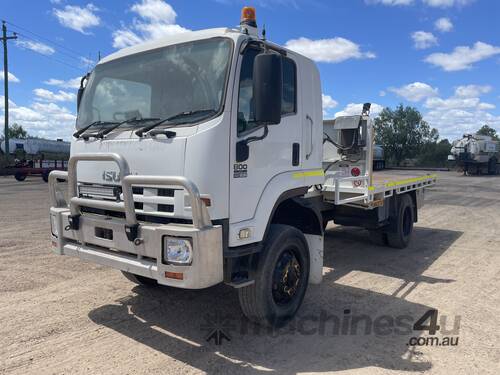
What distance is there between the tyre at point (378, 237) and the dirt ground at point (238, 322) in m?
0.73

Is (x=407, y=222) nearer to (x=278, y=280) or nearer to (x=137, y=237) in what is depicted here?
(x=278, y=280)

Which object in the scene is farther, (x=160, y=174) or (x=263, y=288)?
(x=263, y=288)

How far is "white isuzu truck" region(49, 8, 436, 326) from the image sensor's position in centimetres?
320

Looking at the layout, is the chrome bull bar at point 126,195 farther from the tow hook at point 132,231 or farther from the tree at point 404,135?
the tree at point 404,135

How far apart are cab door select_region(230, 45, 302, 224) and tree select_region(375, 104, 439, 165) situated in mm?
58687

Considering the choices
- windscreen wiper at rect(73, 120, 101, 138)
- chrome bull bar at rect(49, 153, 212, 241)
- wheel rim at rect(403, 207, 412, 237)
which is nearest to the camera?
chrome bull bar at rect(49, 153, 212, 241)

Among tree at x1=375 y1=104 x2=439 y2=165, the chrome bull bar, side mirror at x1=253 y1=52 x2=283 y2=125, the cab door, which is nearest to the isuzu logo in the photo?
the chrome bull bar

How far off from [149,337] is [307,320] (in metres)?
1.59

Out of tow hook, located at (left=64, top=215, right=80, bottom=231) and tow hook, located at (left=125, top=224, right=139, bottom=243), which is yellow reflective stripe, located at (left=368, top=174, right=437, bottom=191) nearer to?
tow hook, located at (left=125, top=224, right=139, bottom=243)

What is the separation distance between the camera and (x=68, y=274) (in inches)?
219

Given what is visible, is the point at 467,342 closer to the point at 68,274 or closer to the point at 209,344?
the point at 209,344

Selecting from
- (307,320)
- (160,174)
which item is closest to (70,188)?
(160,174)

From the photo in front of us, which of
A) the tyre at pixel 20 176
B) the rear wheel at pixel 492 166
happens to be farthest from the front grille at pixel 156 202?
the rear wheel at pixel 492 166
